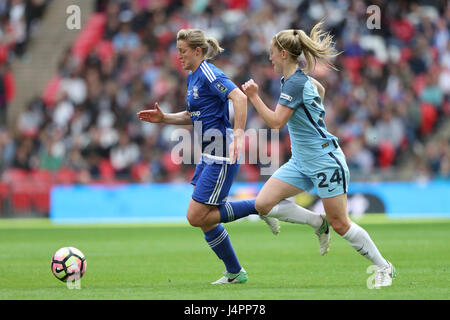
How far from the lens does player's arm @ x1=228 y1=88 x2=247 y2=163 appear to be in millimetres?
7468

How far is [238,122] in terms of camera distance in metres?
7.54

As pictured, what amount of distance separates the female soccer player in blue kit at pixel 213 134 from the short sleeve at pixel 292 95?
505 mm

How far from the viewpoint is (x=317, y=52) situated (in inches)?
290

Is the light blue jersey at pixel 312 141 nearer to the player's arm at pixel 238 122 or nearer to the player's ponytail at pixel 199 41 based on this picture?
the player's arm at pixel 238 122

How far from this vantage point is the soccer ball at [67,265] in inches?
302

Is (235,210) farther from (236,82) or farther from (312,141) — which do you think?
(236,82)

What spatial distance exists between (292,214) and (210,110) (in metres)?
1.29

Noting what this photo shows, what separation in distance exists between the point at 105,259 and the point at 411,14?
14650 millimetres

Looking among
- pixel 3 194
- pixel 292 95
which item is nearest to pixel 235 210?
pixel 292 95

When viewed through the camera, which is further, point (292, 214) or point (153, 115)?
point (153, 115)

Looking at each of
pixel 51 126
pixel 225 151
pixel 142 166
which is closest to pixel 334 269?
pixel 225 151

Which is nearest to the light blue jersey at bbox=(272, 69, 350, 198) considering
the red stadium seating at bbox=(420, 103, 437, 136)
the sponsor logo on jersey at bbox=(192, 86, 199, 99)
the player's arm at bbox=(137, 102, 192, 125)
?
the sponsor logo on jersey at bbox=(192, 86, 199, 99)

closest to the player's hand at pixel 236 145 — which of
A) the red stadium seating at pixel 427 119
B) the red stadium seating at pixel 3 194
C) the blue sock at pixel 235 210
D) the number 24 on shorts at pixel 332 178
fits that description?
the blue sock at pixel 235 210
